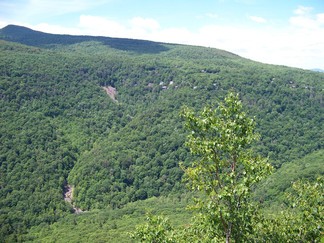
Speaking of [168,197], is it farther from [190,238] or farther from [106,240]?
[190,238]

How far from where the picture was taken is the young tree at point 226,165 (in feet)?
68.8

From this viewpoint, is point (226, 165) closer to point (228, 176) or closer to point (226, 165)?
point (226, 165)

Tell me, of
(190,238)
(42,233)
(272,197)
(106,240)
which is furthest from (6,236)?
(190,238)

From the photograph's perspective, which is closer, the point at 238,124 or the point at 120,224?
the point at 238,124

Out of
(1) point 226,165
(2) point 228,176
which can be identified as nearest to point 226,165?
(1) point 226,165

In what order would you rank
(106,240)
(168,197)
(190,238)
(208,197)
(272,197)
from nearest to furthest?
1. (208,197)
2. (190,238)
3. (106,240)
4. (272,197)
5. (168,197)


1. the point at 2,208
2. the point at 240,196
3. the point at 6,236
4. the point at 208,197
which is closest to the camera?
the point at 240,196

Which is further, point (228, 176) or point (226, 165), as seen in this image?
point (226, 165)

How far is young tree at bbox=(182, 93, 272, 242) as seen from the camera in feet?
68.8

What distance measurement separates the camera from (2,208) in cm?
18000

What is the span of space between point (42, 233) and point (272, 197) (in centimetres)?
10011

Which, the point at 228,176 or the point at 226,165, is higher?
the point at 226,165

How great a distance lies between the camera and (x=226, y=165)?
22078 millimetres

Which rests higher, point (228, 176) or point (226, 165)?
point (226, 165)
